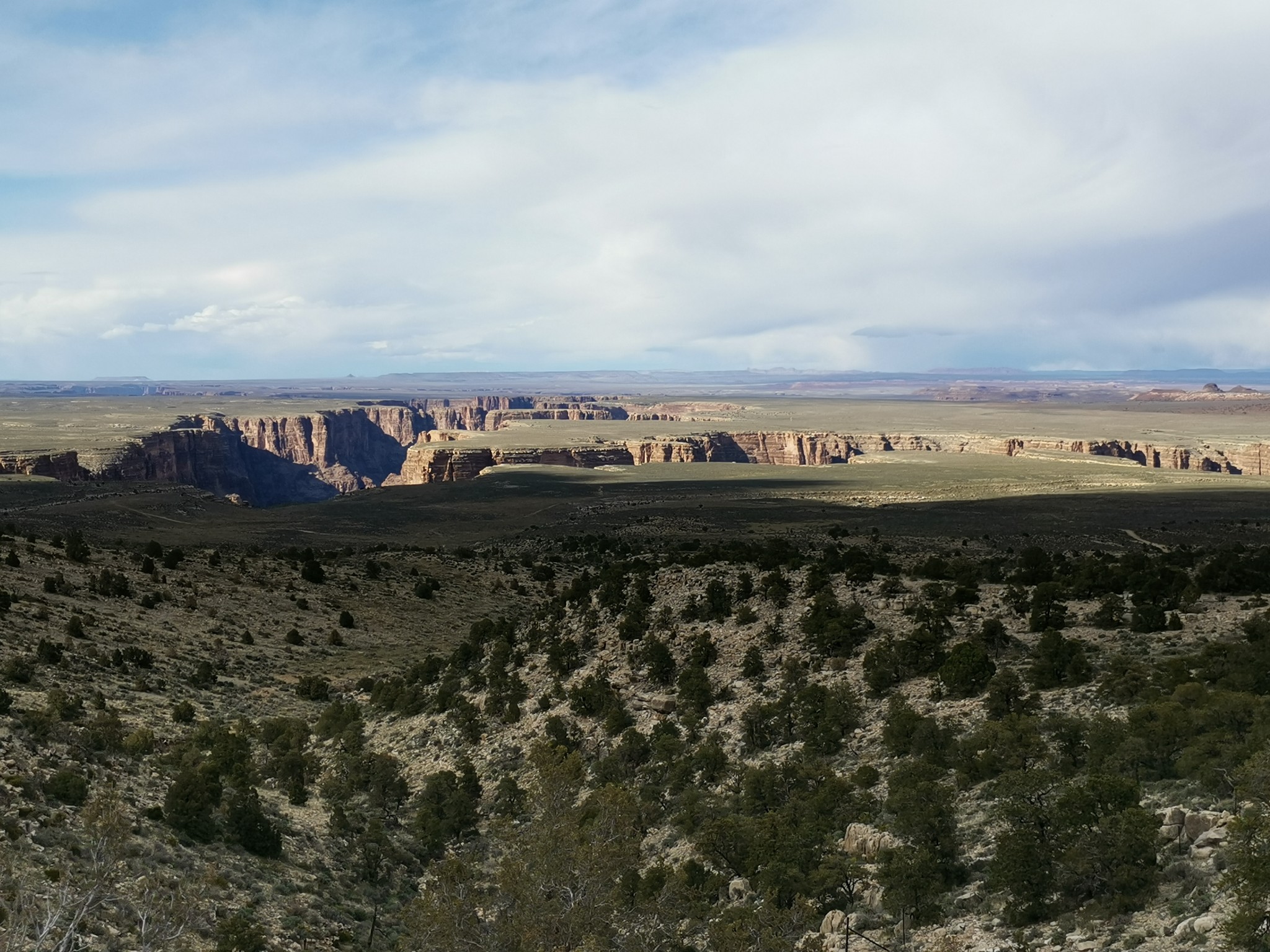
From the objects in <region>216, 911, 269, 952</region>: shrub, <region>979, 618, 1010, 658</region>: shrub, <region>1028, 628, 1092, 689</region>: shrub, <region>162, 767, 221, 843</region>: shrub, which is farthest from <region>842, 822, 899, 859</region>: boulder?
<region>162, 767, 221, 843</region>: shrub

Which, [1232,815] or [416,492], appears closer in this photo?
[1232,815]

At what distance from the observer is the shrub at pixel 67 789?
1495 cm

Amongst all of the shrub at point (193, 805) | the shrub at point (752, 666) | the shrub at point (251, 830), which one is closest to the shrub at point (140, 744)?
the shrub at point (193, 805)

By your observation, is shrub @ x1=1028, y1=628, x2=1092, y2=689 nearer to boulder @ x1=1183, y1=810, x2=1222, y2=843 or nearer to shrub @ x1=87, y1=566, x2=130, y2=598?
boulder @ x1=1183, y1=810, x2=1222, y2=843

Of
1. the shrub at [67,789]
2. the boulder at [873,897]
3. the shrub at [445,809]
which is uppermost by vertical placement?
the shrub at [67,789]

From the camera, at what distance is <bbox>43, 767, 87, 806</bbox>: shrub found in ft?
49.1

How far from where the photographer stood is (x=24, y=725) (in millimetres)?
17547

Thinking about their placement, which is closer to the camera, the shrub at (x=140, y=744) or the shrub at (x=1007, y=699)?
the shrub at (x=1007, y=699)

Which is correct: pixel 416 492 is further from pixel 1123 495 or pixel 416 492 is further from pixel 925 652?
pixel 925 652

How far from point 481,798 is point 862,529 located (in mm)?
51432

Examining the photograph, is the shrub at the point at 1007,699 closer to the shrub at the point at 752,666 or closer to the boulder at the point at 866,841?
the boulder at the point at 866,841

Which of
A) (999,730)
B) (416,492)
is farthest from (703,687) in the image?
(416,492)

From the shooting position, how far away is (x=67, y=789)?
15023mm

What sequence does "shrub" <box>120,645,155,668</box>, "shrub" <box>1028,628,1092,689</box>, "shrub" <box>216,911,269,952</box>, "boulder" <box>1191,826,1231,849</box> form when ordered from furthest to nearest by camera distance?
"shrub" <box>120,645,155,668</box> → "shrub" <box>1028,628,1092,689</box> → "shrub" <box>216,911,269,952</box> → "boulder" <box>1191,826,1231,849</box>
